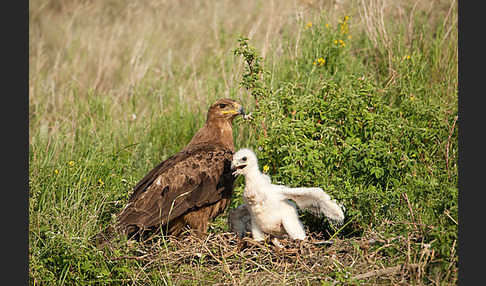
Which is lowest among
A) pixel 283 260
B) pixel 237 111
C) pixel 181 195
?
pixel 283 260

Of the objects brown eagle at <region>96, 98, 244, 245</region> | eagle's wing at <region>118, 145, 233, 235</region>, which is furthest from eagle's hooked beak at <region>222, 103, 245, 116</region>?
eagle's wing at <region>118, 145, 233, 235</region>

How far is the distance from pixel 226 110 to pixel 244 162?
1039 millimetres

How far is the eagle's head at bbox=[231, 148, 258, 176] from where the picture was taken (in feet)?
15.7

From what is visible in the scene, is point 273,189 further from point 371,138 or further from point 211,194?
point 371,138

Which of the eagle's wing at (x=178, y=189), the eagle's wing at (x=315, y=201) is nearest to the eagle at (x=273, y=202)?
the eagle's wing at (x=315, y=201)

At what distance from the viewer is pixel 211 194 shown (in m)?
5.23

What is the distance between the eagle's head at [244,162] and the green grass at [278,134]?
18.8 inches

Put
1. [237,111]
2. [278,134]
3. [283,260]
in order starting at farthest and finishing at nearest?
[237,111], [278,134], [283,260]

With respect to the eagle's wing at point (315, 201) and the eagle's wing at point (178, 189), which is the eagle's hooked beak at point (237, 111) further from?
the eagle's wing at point (315, 201)

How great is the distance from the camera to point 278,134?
553 centimetres

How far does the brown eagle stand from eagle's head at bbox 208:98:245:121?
0.33 m

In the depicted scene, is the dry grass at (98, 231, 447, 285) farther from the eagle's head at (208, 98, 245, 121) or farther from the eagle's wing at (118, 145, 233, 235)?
the eagle's head at (208, 98, 245, 121)

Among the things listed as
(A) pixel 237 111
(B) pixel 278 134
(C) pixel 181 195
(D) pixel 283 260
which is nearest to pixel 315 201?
(D) pixel 283 260

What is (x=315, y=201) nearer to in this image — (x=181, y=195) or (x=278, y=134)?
(x=278, y=134)
